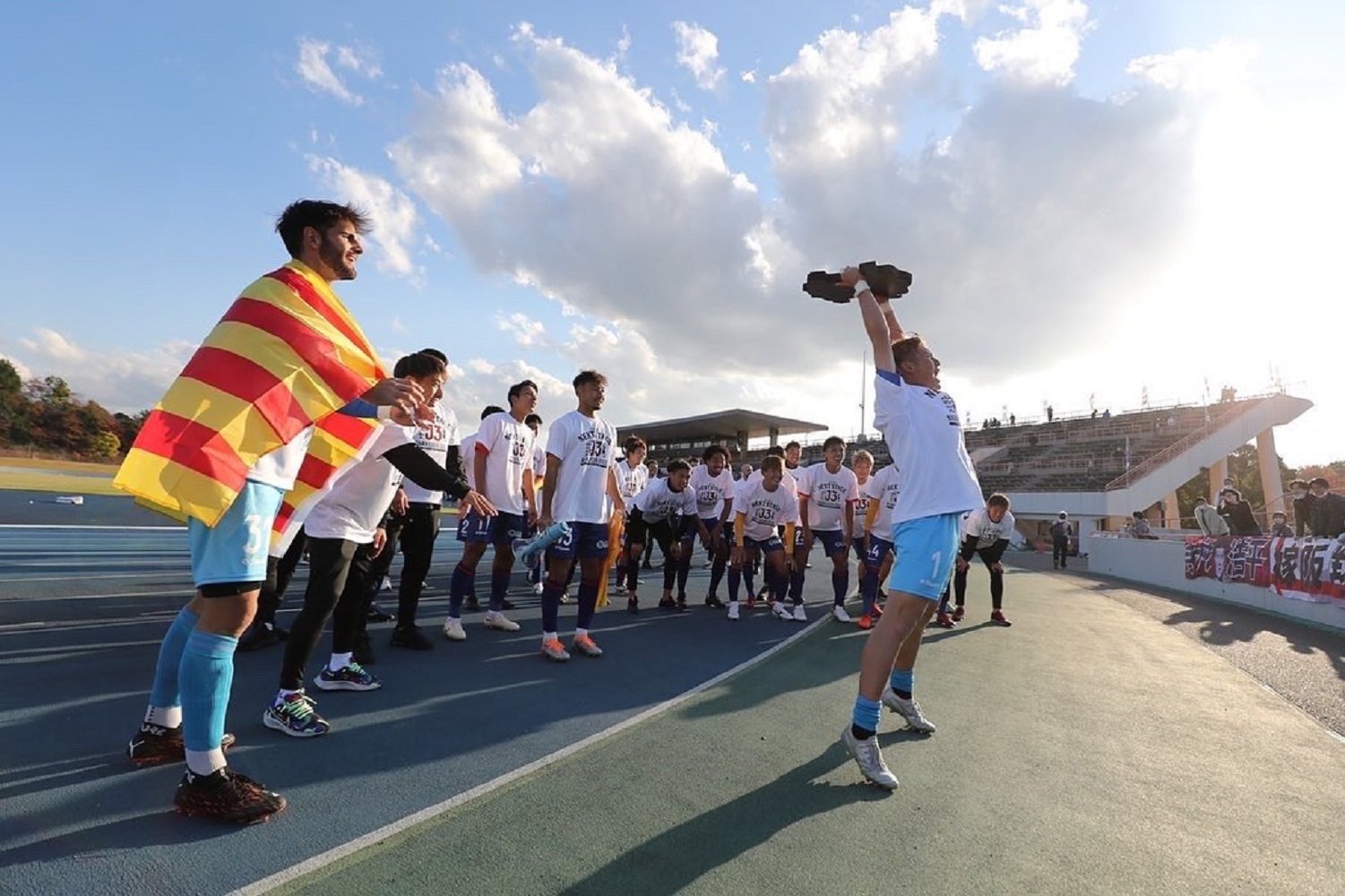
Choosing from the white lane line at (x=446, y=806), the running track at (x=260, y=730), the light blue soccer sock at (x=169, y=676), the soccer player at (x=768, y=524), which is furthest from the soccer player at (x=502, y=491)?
the light blue soccer sock at (x=169, y=676)

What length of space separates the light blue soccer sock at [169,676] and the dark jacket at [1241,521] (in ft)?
55.9

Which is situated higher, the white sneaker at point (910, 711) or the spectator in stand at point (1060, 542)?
the spectator in stand at point (1060, 542)

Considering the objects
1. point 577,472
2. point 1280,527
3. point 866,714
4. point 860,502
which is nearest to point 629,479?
point 860,502

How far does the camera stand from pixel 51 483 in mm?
22750

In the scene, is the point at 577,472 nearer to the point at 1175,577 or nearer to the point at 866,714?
the point at 866,714

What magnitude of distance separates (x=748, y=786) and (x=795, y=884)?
0.67 m

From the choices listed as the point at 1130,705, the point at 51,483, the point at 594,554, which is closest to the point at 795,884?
the point at 594,554

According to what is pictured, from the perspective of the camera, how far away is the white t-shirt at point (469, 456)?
5.80 meters

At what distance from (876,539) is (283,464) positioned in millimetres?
6221

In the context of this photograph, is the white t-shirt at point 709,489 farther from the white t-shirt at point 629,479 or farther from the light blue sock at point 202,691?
the light blue sock at point 202,691

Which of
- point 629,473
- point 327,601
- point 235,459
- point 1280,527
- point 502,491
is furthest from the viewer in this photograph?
point 1280,527

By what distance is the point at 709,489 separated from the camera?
356 inches

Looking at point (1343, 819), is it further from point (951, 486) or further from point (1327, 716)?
point (1327, 716)

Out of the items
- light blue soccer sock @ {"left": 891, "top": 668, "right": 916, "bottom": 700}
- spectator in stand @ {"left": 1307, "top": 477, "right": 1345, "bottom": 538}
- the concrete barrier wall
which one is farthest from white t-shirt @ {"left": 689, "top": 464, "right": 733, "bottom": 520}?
spectator in stand @ {"left": 1307, "top": 477, "right": 1345, "bottom": 538}
